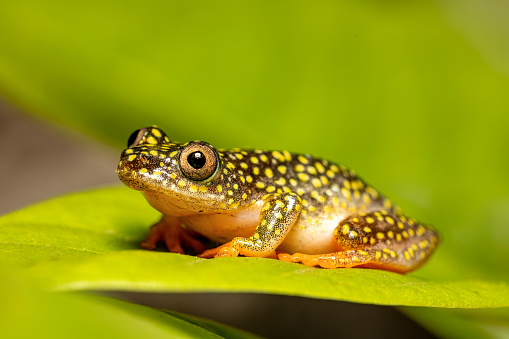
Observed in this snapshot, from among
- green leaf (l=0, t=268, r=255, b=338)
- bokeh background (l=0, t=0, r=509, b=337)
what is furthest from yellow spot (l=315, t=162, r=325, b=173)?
green leaf (l=0, t=268, r=255, b=338)

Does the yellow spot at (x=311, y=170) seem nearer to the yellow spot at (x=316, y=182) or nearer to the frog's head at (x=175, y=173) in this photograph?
the yellow spot at (x=316, y=182)

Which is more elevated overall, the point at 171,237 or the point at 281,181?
the point at 281,181

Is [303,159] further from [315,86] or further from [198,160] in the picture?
[315,86]

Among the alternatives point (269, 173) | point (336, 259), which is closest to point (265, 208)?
point (269, 173)

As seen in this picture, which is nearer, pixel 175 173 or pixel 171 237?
pixel 175 173

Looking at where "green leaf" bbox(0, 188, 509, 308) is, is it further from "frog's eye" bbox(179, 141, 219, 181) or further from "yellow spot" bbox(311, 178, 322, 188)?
"yellow spot" bbox(311, 178, 322, 188)

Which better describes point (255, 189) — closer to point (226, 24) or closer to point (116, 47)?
point (116, 47)

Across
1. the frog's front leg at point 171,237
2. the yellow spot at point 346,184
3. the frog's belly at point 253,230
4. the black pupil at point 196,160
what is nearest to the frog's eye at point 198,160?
the black pupil at point 196,160
